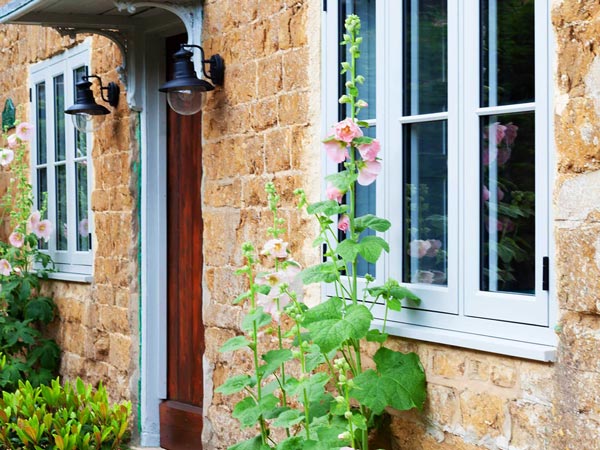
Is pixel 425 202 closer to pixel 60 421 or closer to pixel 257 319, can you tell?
pixel 257 319

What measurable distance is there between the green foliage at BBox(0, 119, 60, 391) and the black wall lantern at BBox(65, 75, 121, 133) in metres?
1.41

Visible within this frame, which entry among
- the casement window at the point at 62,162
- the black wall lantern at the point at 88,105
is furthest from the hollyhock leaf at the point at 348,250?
the casement window at the point at 62,162

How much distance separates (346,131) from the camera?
14.1ft

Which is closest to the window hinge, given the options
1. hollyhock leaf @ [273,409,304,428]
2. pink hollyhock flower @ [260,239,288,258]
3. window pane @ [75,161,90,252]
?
hollyhock leaf @ [273,409,304,428]

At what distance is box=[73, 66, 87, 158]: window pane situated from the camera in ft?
26.0

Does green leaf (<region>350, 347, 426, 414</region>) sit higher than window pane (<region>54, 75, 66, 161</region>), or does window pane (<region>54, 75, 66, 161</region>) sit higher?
window pane (<region>54, 75, 66, 161</region>)

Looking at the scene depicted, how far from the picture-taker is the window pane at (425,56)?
14.1 feet

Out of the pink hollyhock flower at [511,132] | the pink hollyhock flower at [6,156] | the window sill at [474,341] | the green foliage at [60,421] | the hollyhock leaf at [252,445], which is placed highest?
the pink hollyhock flower at [6,156]

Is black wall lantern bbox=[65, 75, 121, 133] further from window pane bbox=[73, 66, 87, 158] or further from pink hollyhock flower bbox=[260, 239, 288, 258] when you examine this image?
pink hollyhock flower bbox=[260, 239, 288, 258]

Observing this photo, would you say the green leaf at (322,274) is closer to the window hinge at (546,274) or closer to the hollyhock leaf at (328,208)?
the hollyhock leaf at (328,208)

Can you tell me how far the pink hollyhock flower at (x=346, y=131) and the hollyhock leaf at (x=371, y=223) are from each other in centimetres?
33

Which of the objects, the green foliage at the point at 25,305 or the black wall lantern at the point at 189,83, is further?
the green foliage at the point at 25,305

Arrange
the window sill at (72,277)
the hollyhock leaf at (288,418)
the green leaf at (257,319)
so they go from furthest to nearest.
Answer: the window sill at (72,277), the green leaf at (257,319), the hollyhock leaf at (288,418)

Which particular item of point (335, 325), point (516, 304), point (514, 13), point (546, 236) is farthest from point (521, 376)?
point (514, 13)
